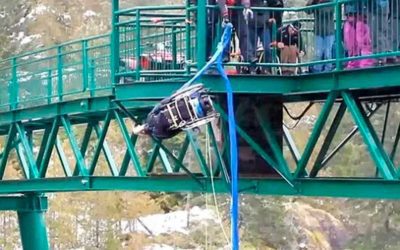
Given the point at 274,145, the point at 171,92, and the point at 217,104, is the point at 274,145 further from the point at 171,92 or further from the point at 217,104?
the point at 171,92

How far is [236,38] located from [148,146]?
113 ft

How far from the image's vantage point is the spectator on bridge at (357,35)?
13977 mm

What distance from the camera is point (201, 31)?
14.4 meters

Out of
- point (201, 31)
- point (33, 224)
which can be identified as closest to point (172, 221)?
point (33, 224)

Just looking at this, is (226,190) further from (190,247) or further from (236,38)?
(190,247)

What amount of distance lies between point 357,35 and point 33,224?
1341cm

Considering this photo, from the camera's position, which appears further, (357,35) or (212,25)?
(212,25)

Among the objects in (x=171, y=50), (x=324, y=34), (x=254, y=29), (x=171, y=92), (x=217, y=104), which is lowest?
(x=217, y=104)

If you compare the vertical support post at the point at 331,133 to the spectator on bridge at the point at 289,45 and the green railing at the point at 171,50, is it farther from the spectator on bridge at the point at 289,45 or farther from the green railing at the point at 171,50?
the spectator on bridge at the point at 289,45

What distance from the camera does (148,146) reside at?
161ft

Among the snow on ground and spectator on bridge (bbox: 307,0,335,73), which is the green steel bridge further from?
the snow on ground

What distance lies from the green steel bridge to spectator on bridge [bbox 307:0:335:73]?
0.27 m

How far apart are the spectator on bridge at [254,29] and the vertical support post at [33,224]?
1169 cm

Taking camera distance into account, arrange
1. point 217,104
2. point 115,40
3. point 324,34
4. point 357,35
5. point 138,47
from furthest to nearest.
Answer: point 115,40 < point 138,47 < point 324,34 < point 217,104 < point 357,35
